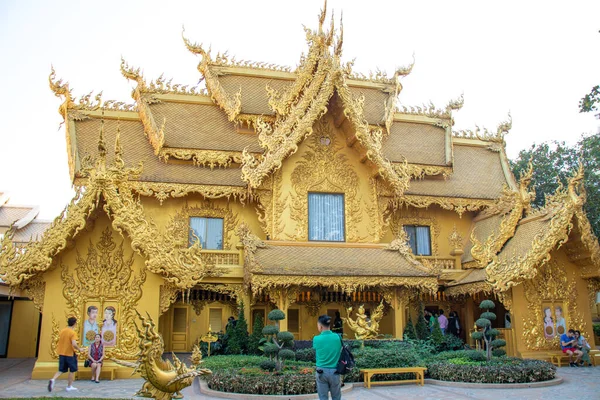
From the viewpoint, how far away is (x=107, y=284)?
11.8 m

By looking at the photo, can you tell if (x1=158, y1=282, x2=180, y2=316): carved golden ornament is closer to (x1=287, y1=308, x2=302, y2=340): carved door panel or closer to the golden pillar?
(x1=287, y1=308, x2=302, y2=340): carved door panel

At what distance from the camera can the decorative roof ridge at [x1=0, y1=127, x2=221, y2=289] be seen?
1126 cm

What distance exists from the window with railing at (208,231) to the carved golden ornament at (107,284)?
157 inches

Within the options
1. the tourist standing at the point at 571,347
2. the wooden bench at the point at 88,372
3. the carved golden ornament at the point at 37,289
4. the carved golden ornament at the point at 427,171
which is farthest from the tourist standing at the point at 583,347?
the carved golden ornament at the point at 37,289

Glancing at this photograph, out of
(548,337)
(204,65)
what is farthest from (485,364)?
(204,65)

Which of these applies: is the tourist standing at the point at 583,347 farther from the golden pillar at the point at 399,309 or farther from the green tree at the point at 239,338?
the green tree at the point at 239,338

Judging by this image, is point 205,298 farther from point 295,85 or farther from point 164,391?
point 164,391

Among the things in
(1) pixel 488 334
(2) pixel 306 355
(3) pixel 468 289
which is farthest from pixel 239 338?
(3) pixel 468 289

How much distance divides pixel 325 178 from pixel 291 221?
1.59 meters

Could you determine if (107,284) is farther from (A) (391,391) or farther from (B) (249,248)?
(A) (391,391)

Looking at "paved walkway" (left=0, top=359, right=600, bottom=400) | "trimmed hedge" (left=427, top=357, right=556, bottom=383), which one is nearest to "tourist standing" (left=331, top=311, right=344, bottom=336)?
"trimmed hedge" (left=427, top=357, right=556, bottom=383)

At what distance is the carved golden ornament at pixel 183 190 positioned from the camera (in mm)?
15188

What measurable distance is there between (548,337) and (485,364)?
154 inches

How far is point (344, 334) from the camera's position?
602 inches
